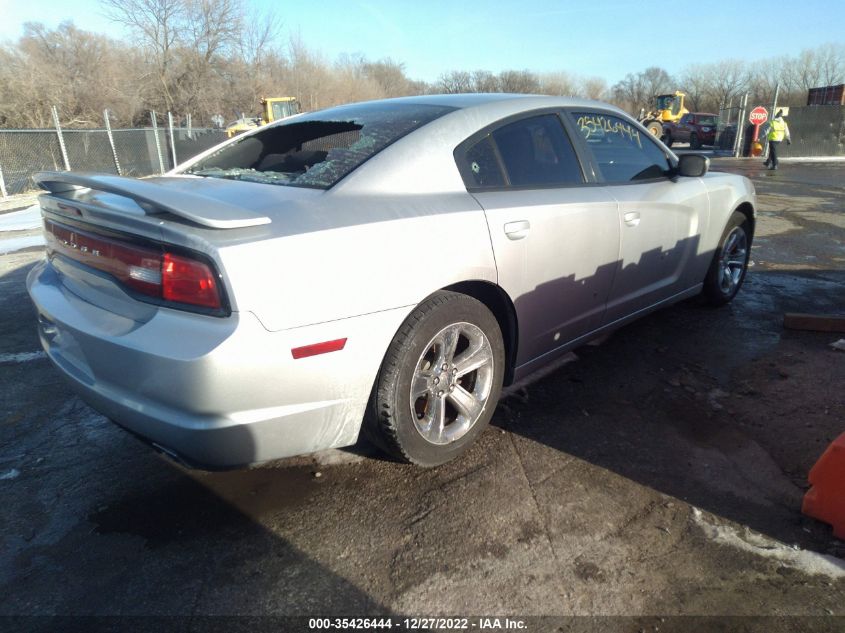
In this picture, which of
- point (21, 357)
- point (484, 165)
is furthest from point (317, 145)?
point (21, 357)

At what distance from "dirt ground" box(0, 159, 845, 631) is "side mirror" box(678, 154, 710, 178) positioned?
4.41ft

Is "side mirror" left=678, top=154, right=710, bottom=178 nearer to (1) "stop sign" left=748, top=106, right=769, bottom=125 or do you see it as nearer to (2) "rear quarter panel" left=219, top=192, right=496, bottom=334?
(2) "rear quarter panel" left=219, top=192, right=496, bottom=334

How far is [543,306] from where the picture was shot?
2.91 meters

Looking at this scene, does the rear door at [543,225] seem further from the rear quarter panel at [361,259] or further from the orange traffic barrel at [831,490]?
the orange traffic barrel at [831,490]

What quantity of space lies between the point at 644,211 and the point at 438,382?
1.83 meters

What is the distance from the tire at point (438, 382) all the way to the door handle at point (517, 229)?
365mm

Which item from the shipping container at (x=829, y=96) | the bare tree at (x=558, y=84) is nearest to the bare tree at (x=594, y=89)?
the bare tree at (x=558, y=84)

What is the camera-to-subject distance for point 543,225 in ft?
9.22

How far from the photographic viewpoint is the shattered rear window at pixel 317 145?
2541 mm

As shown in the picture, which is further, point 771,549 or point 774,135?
point 774,135

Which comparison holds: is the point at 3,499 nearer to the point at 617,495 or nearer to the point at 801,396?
the point at 617,495

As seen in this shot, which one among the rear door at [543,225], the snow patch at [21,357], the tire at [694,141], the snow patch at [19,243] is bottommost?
the tire at [694,141]

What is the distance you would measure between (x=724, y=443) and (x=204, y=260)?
2.48m

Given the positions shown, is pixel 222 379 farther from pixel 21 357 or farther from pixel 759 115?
pixel 759 115
